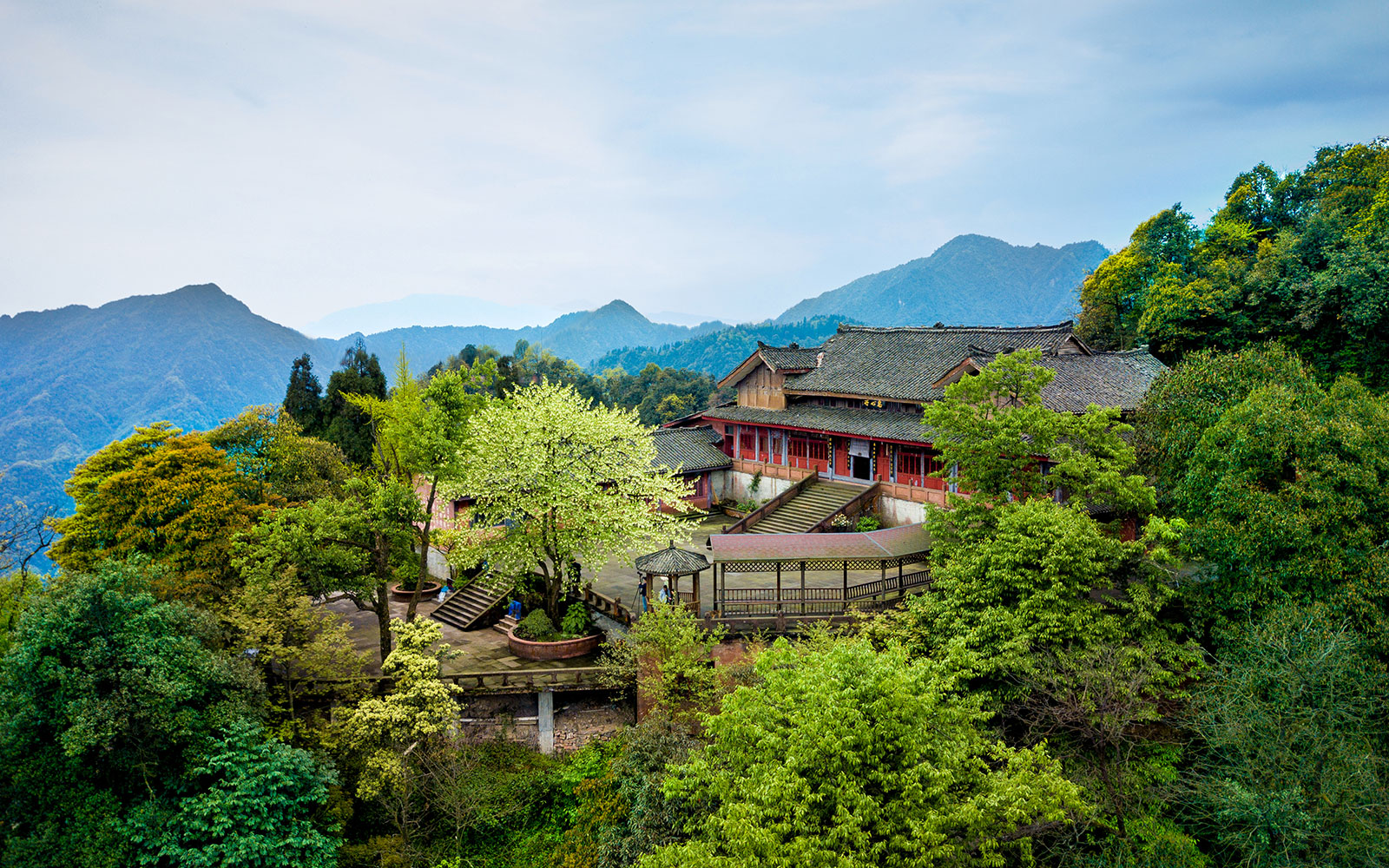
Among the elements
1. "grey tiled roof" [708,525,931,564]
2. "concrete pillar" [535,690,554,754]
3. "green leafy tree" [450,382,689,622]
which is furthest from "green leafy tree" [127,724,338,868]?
"grey tiled roof" [708,525,931,564]

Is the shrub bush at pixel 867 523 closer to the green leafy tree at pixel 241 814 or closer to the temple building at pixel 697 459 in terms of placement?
the temple building at pixel 697 459

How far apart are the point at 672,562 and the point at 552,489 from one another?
3.95m

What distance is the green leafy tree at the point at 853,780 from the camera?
9.92 meters

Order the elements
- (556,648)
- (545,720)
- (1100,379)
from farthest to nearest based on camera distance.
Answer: (1100,379), (556,648), (545,720)

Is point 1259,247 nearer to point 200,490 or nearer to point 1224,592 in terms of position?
point 1224,592

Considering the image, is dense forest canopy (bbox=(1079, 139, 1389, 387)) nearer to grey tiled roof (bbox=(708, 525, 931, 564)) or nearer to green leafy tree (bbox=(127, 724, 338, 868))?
grey tiled roof (bbox=(708, 525, 931, 564))

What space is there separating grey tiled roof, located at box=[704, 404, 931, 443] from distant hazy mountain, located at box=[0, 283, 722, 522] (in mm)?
66160

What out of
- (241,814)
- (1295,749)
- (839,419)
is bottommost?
(241,814)

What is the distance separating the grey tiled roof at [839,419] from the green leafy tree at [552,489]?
986 cm

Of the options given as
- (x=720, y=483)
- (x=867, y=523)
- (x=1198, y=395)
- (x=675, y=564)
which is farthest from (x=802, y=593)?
(x=720, y=483)

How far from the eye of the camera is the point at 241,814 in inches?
551

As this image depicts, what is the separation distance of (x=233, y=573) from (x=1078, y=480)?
68.9 ft

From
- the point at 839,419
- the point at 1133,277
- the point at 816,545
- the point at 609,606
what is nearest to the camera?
the point at 816,545

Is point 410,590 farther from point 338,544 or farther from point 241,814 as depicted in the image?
point 241,814
